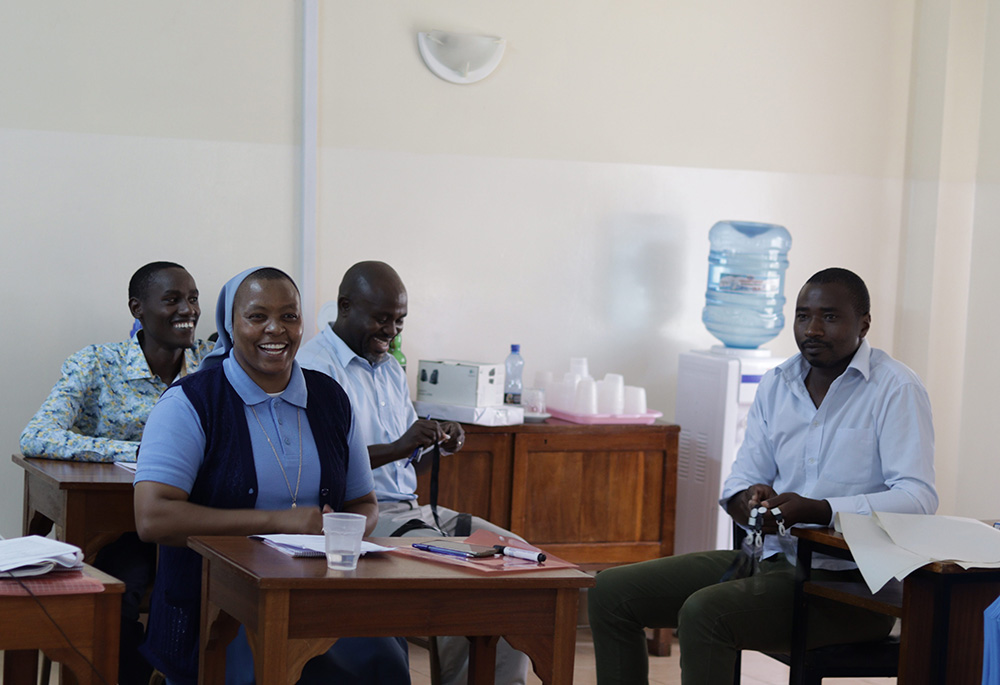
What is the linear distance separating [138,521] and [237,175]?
2404mm

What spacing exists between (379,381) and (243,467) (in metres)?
1.23

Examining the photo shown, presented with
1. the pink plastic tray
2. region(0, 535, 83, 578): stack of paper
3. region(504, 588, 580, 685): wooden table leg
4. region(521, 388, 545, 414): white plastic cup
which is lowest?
region(504, 588, 580, 685): wooden table leg

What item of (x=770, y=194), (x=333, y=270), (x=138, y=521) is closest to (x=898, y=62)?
(x=770, y=194)

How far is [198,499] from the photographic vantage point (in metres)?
2.64

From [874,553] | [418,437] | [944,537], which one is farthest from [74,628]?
[944,537]

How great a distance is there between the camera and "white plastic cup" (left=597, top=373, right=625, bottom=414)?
4789 mm

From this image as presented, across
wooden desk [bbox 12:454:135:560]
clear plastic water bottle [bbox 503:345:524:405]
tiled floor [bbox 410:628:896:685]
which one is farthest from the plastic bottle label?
wooden desk [bbox 12:454:135:560]

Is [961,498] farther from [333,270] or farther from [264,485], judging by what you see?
[264,485]

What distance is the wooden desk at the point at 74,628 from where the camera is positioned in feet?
7.18

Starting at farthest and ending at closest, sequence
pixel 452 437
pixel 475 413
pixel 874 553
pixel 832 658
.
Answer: pixel 475 413 → pixel 452 437 → pixel 832 658 → pixel 874 553

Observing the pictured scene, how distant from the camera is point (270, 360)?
2.71 metres

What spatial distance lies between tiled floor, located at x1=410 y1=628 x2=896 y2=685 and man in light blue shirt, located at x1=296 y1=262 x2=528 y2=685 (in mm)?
860

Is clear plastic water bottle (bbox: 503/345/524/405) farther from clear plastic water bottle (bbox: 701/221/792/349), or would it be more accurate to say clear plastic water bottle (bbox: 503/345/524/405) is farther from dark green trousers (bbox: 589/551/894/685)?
dark green trousers (bbox: 589/551/894/685)

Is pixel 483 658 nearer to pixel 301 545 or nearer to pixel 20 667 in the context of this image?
pixel 301 545
